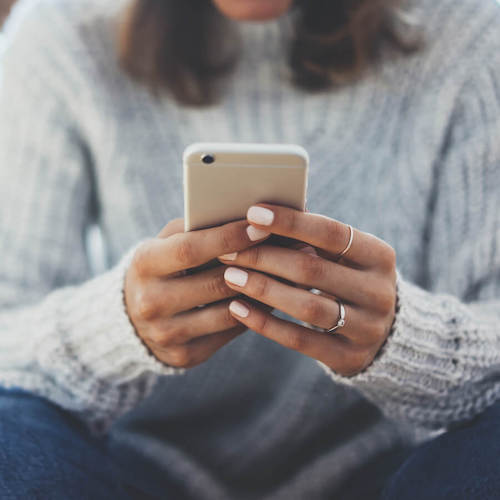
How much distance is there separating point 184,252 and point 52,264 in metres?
0.37

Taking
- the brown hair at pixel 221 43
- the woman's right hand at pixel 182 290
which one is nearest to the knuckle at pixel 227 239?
the woman's right hand at pixel 182 290

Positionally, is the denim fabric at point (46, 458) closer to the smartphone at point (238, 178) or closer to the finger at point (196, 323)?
the finger at point (196, 323)

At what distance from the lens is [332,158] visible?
81 cm

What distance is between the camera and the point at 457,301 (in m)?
0.63

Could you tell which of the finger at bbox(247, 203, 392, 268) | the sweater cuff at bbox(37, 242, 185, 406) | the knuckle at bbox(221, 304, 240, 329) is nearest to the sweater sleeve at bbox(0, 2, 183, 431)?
the sweater cuff at bbox(37, 242, 185, 406)

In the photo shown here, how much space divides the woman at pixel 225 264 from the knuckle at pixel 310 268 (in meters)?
0.04

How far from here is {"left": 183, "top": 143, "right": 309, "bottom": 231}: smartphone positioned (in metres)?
0.46

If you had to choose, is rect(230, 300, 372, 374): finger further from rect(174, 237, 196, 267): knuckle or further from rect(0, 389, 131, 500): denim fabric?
rect(0, 389, 131, 500): denim fabric

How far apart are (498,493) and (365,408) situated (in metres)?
0.29

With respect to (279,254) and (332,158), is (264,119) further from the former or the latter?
(279,254)

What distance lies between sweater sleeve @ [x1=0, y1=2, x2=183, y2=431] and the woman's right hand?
5cm

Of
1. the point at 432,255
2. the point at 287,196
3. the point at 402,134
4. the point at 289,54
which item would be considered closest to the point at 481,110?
the point at 402,134

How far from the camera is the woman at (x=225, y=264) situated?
1.88 feet

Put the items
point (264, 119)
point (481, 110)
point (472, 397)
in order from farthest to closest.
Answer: point (264, 119), point (481, 110), point (472, 397)
